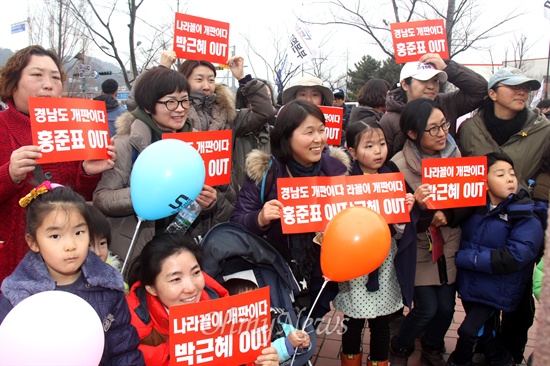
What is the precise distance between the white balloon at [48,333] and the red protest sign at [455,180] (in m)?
2.24

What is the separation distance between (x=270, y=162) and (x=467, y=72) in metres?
2.08

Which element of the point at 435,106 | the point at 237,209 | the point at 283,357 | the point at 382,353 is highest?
the point at 435,106

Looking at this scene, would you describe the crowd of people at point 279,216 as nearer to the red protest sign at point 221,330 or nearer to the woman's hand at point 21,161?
the woman's hand at point 21,161

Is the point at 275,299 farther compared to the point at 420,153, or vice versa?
the point at 420,153

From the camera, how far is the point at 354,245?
101 inches

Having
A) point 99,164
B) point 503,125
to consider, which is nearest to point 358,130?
point 503,125

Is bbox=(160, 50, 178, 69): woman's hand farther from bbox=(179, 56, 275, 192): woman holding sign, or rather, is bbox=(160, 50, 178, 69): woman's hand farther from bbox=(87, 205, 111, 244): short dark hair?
bbox=(87, 205, 111, 244): short dark hair

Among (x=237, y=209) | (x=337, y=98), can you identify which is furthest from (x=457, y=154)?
(x=337, y=98)

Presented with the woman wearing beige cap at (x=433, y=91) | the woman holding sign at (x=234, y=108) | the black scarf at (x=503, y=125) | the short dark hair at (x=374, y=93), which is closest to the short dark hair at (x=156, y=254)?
the woman holding sign at (x=234, y=108)

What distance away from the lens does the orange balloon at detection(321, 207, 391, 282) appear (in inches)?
101

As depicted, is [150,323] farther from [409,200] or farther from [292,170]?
[409,200]

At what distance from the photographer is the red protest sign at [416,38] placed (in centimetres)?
452

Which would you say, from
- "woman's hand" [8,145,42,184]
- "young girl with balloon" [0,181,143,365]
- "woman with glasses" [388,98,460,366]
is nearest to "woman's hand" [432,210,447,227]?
"woman with glasses" [388,98,460,366]

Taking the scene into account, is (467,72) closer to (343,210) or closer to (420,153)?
(420,153)
